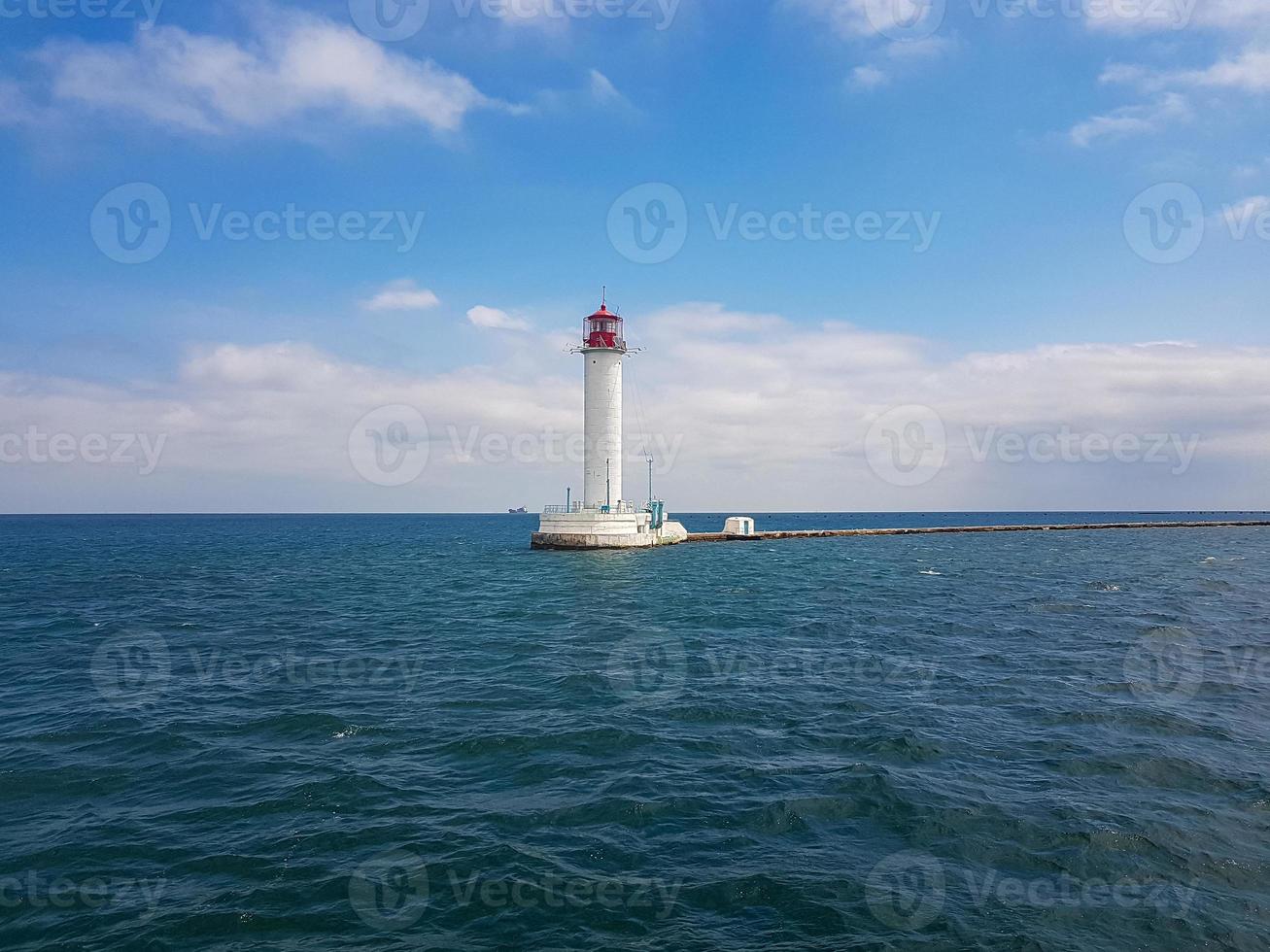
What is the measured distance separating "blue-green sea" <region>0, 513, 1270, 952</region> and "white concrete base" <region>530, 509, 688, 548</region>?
35868 millimetres

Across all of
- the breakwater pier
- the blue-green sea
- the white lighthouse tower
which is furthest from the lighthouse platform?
the blue-green sea

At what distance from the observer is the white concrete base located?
7069 cm

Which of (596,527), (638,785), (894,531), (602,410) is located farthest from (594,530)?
(894,531)

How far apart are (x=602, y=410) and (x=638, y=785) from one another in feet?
185

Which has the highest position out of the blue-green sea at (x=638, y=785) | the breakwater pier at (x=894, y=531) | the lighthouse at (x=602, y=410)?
the lighthouse at (x=602, y=410)

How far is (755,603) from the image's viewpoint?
40562mm

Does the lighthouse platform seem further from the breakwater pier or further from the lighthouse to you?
the breakwater pier

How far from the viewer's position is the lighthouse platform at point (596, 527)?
70.8 m

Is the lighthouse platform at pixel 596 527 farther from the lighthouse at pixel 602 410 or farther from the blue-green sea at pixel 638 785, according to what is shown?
the blue-green sea at pixel 638 785

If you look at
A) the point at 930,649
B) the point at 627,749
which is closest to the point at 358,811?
the point at 627,749

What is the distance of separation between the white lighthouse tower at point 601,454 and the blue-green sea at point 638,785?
118 ft

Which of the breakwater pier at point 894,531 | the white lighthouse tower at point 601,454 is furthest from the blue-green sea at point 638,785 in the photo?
the breakwater pier at point 894,531

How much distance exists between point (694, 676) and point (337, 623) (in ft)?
66.8

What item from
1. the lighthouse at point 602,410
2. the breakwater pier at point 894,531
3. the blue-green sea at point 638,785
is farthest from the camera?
the breakwater pier at point 894,531
